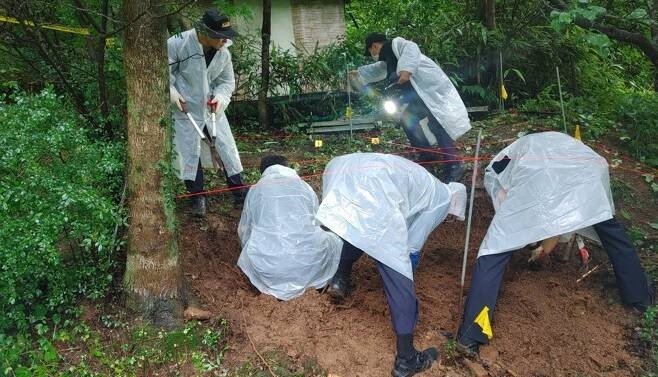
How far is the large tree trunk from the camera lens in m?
3.41

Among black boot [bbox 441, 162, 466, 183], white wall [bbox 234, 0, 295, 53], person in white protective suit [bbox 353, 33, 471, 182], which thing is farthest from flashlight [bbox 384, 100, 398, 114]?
white wall [bbox 234, 0, 295, 53]

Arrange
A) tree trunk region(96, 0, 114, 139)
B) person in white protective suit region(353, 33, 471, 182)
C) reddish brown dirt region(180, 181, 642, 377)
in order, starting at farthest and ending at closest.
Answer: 1. person in white protective suit region(353, 33, 471, 182)
2. tree trunk region(96, 0, 114, 139)
3. reddish brown dirt region(180, 181, 642, 377)

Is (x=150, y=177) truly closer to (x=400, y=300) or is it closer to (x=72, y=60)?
(x=72, y=60)

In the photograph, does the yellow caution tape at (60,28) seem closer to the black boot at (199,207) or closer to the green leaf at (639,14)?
the black boot at (199,207)

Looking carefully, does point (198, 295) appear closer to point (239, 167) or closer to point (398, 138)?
point (239, 167)

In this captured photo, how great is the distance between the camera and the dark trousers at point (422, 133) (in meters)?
5.59

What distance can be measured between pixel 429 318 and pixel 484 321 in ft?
1.72

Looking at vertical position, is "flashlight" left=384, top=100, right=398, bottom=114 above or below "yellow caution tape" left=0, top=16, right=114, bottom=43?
below

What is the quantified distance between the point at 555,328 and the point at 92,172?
326cm

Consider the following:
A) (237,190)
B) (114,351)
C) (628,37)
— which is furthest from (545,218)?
(114,351)

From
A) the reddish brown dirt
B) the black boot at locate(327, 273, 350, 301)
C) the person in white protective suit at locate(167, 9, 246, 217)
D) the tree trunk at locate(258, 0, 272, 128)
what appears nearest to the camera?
the reddish brown dirt

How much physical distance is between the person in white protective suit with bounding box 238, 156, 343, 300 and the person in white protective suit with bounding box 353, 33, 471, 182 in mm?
1956

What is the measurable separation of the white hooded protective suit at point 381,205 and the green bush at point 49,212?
1.37 meters

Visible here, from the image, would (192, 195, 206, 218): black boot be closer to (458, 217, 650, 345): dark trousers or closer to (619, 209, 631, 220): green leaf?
(458, 217, 650, 345): dark trousers
